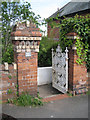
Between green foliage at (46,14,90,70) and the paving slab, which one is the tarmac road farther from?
green foliage at (46,14,90,70)

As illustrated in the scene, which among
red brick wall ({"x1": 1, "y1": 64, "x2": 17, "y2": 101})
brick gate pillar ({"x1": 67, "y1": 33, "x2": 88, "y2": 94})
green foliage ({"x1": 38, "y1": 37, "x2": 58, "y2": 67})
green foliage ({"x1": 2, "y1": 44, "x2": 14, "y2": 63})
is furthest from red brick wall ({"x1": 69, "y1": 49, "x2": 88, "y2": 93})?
green foliage ({"x1": 2, "y1": 44, "x2": 14, "y2": 63})

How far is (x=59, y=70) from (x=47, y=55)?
1.91 m

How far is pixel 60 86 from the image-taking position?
5605mm

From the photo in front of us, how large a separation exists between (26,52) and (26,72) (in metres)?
0.61

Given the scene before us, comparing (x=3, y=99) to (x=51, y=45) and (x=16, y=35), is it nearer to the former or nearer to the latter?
(x=16, y=35)

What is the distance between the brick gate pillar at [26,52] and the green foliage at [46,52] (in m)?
2.82

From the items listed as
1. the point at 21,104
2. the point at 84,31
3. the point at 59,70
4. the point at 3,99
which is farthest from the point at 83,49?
the point at 3,99

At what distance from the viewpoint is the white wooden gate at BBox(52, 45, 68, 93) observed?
17.2 feet

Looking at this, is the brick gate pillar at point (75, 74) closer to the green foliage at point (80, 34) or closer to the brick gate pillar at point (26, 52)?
the green foliage at point (80, 34)

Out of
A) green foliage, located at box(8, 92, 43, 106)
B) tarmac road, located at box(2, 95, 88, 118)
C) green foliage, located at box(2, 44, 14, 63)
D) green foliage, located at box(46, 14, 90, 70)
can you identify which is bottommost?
tarmac road, located at box(2, 95, 88, 118)

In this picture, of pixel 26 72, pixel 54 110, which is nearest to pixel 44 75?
pixel 26 72

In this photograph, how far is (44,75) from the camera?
21.6ft

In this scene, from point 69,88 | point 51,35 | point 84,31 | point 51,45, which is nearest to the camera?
point 84,31

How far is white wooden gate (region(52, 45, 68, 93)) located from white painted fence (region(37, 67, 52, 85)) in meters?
0.59
